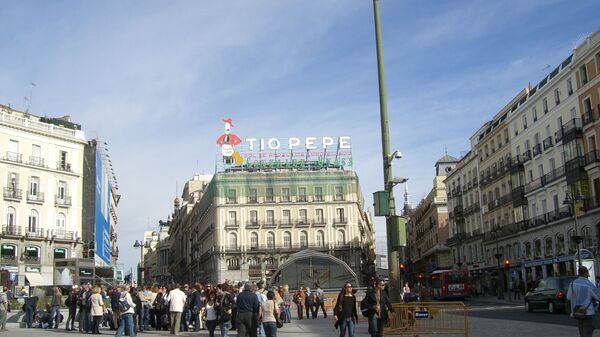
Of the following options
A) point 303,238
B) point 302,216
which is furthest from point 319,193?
point 303,238

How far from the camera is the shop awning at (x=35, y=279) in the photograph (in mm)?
54719

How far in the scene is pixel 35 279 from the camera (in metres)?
55.2

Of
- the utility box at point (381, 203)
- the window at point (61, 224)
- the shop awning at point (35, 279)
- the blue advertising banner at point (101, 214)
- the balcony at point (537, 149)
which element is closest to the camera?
the utility box at point (381, 203)

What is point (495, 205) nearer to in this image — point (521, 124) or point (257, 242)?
point (521, 124)

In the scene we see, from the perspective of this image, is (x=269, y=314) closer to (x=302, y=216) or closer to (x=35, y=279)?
(x=35, y=279)

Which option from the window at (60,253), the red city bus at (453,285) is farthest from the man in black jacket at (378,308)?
the window at (60,253)

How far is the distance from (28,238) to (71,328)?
35.6m

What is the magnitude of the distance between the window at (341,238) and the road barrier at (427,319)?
64.3m

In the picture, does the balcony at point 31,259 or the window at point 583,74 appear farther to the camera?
the balcony at point 31,259

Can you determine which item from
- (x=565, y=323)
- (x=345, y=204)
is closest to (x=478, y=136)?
(x=345, y=204)

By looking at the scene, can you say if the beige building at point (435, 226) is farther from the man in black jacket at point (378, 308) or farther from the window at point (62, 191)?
the man in black jacket at point (378, 308)

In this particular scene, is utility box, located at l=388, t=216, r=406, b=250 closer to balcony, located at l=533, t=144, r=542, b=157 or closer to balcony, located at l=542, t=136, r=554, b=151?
balcony, located at l=542, t=136, r=554, b=151

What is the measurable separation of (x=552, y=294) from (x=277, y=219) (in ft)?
186

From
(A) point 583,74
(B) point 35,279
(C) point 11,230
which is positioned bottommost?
→ (B) point 35,279
